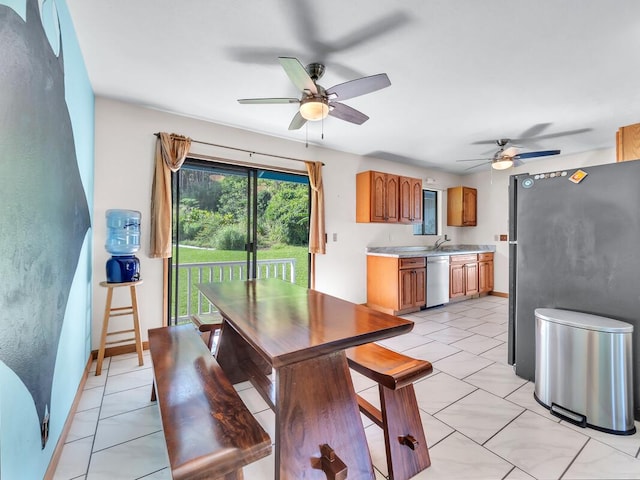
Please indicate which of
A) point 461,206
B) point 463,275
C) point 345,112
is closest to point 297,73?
point 345,112

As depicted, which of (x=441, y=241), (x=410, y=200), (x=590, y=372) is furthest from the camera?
(x=441, y=241)

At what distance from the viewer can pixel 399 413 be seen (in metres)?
1.56

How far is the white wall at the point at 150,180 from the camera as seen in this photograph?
2.89 m

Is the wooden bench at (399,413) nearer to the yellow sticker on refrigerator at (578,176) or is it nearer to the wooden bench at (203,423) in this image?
the wooden bench at (203,423)

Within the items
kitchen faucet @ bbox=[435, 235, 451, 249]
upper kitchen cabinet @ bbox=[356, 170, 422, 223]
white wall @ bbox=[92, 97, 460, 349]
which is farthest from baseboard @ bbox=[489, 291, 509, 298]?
white wall @ bbox=[92, 97, 460, 349]

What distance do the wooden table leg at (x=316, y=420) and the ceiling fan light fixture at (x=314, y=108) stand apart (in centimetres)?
182

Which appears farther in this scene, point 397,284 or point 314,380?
point 397,284

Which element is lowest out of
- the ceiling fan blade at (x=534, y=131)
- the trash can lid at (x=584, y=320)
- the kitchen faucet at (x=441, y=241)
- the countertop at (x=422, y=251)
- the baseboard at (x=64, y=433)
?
the baseboard at (x=64, y=433)

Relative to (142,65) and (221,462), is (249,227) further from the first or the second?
(221,462)

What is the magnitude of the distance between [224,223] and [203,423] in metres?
2.82

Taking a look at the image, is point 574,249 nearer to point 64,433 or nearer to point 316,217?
point 316,217

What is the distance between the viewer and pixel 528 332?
2516 millimetres

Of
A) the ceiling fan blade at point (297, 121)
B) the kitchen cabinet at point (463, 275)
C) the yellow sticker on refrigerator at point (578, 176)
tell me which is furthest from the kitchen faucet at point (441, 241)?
the ceiling fan blade at point (297, 121)

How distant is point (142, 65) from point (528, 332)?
3885 mm
